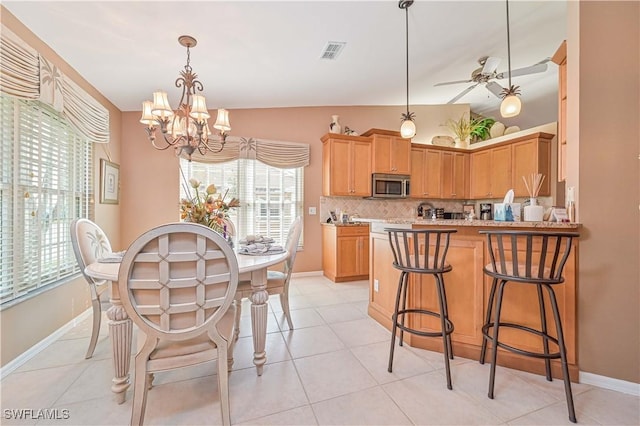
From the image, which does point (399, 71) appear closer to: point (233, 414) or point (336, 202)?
point (336, 202)

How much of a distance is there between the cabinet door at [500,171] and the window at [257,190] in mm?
3438

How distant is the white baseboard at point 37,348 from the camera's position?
A: 5.74 feet

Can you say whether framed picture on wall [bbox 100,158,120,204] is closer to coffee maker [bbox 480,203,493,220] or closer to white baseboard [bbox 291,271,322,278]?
white baseboard [bbox 291,271,322,278]

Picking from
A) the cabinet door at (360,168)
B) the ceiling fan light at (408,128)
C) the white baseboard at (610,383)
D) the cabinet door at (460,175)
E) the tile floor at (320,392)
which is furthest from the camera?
the cabinet door at (460,175)

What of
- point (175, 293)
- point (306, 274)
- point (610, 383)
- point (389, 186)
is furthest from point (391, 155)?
point (175, 293)

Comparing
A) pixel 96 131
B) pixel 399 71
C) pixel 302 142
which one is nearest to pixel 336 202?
pixel 302 142

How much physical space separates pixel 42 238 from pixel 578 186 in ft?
13.5

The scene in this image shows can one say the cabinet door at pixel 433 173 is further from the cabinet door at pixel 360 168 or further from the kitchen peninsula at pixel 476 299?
the kitchen peninsula at pixel 476 299

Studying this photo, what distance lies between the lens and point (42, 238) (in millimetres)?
2166

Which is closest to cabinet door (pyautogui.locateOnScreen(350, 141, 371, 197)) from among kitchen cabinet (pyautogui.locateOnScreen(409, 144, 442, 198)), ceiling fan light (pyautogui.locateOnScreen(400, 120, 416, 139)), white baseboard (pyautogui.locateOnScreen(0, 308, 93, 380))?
kitchen cabinet (pyautogui.locateOnScreen(409, 144, 442, 198))

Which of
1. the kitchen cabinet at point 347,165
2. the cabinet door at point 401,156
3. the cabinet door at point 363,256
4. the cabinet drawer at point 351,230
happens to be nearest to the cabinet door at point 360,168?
the kitchen cabinet at point 347,165

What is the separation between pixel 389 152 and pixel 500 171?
2003 mm

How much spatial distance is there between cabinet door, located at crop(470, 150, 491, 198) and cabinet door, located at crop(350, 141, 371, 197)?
2.23 metres

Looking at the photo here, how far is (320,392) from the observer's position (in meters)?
1.58
